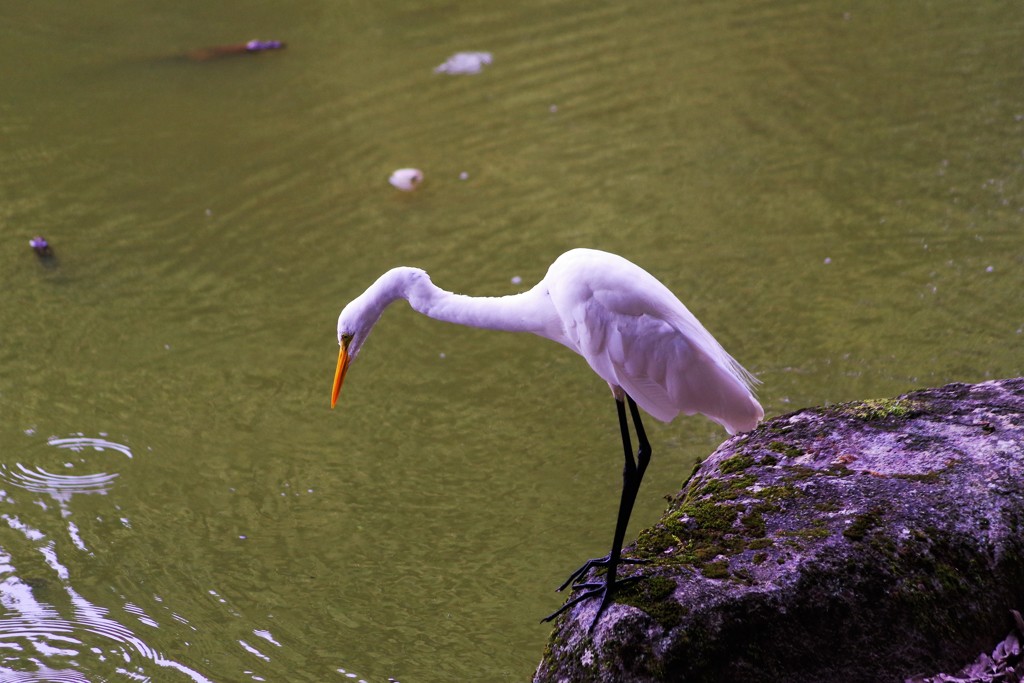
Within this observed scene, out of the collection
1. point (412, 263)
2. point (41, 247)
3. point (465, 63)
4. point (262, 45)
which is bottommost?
point (412, 263)

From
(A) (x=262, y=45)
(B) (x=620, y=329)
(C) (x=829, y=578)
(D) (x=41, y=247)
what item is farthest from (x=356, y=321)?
(A) (x=262, y=45)

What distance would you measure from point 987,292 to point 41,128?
7038 mm

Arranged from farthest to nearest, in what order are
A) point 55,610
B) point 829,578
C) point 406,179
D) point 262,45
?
1. point 262,45
2. point 406,179
3. point 55,610
4. point 829,578

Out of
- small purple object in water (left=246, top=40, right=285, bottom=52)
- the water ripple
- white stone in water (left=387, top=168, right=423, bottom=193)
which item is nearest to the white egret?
the water ripple

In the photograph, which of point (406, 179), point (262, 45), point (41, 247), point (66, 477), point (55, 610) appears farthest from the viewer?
point (262, 45)

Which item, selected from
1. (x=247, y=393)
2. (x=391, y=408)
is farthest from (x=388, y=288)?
(x=247, y=393)

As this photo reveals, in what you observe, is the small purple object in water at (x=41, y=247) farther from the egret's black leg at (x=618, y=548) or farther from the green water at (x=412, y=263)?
the egret's black leg at (x=618, y=548)

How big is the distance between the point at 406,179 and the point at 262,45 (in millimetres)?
3149

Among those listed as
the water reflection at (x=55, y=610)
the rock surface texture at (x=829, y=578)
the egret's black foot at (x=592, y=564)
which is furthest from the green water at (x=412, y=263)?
the rock surface texture at (x=829, y=578)

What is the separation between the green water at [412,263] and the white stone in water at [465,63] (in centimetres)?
12

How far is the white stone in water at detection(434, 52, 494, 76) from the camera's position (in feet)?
28.8

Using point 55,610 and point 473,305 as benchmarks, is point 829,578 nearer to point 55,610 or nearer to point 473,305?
point 473,305

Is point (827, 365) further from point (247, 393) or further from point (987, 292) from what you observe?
point (247, 393)

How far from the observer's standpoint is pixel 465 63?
29.1ft
